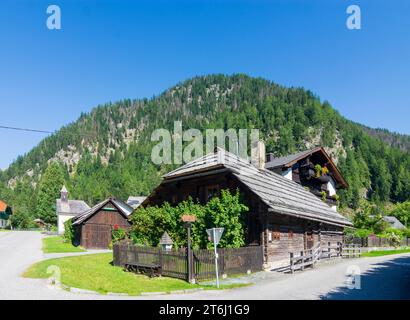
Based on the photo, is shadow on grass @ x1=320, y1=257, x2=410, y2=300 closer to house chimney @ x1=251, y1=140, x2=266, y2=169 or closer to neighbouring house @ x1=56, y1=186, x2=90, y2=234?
house chimney @ x1=251, y1=140, x2=266, y2=169

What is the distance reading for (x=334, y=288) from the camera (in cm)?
1539

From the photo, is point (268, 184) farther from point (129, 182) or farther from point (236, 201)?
point (129, 182)

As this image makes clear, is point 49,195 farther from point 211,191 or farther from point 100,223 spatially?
point 211,191

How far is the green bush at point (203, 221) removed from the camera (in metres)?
20.6

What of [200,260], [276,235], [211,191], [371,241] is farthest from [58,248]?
[371,241]

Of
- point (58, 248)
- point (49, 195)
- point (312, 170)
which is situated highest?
point (312, 170)

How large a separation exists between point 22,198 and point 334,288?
515 feet

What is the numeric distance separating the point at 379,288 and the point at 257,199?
758cm

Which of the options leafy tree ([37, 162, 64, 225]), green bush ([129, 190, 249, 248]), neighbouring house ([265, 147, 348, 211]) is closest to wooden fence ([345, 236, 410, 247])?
neighbouring house ([265, 147, 348, 211])

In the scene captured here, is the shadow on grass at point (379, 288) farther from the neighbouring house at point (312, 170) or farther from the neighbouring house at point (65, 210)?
the neighbouring house at point (65, 210)

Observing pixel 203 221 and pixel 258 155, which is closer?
pixel 203 221

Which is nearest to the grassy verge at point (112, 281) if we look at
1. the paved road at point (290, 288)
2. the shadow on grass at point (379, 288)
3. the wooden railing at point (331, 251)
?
the paved road at point (290, 288)

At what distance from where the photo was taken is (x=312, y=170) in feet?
146
